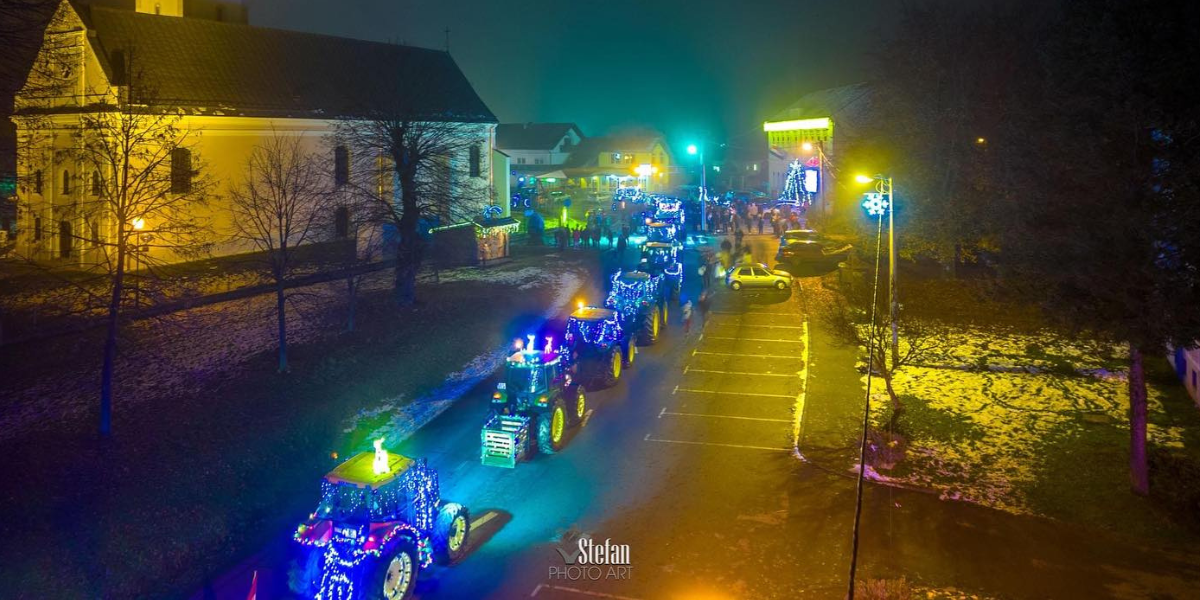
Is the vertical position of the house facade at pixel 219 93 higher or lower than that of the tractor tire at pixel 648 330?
higher

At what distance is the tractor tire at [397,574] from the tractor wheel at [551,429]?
5.51 meters

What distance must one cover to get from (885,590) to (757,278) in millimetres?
23695

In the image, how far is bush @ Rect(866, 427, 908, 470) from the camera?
1552 centimetres

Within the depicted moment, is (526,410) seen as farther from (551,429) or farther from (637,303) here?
(637,303)

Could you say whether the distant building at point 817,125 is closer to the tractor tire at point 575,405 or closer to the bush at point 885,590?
the tractor tire at point 575,405

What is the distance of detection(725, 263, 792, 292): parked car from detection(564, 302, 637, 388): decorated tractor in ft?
43.9

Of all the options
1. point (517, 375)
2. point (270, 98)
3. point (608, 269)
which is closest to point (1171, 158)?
point (517, 375)

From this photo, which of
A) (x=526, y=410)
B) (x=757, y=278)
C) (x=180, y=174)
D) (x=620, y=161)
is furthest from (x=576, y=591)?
(x=620, y=161)

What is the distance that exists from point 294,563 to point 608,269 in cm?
3029

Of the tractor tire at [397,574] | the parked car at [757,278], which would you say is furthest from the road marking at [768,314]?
the tractor tire at [397,574]

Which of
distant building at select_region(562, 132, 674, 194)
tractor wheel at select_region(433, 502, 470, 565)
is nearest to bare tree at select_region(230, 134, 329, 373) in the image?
tractor wheel at select_region(433, 502, 470, 565)

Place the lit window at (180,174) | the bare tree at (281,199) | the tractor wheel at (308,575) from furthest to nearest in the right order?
the bare tree at (281,199)
the lit window at (180,174)
the tractor wheel at (308,575)

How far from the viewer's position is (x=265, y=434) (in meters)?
16.9

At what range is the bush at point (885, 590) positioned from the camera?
10250 mm
